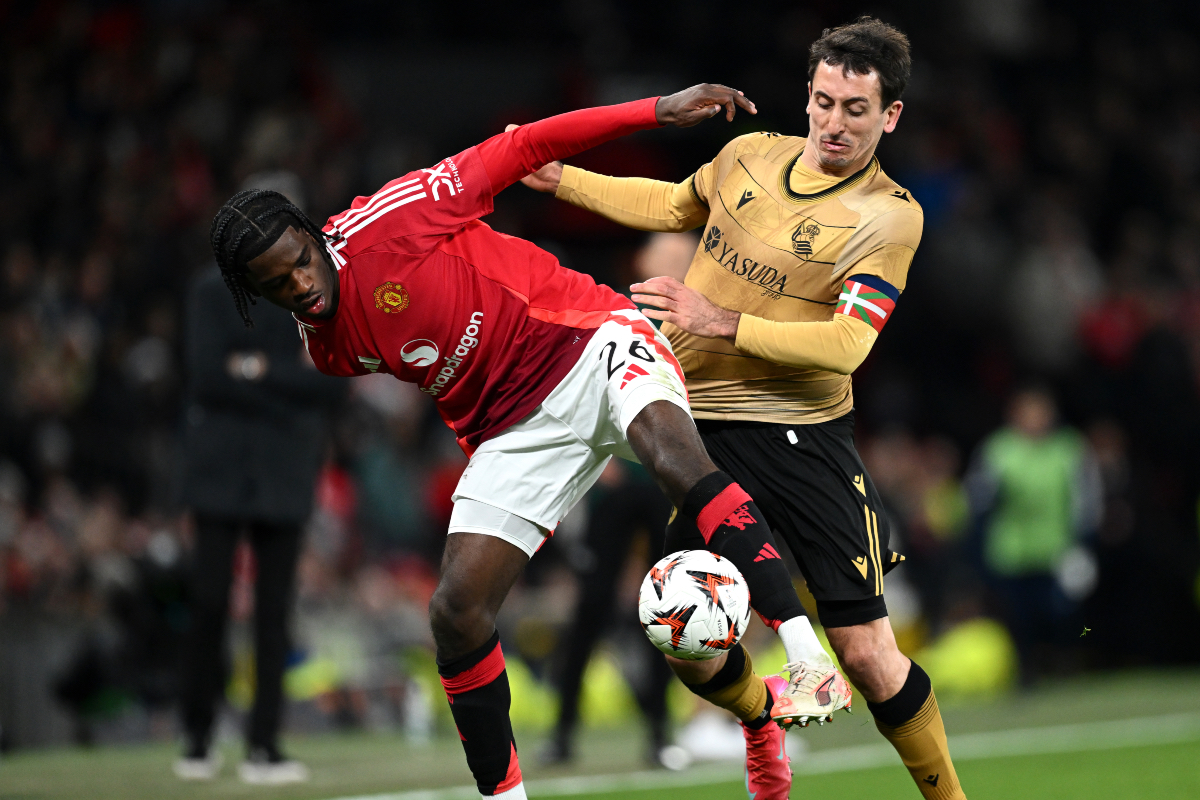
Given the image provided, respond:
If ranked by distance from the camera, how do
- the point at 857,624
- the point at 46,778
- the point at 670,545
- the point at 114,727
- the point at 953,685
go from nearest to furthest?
the point at 857,624 → the point at 670,545 → the point at 46,778 → the point at 114,727 → the point at 953,685

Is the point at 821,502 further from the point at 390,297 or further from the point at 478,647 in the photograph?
the point at 390,297

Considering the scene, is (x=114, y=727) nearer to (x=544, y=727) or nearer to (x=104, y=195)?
(x=544, y=727)

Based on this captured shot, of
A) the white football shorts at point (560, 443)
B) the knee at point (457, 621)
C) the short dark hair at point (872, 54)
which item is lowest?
the knee at point (457, 621)

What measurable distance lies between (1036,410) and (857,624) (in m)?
6.90

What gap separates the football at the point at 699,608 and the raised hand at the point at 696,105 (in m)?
1.36

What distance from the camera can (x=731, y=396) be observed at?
4.84 metres

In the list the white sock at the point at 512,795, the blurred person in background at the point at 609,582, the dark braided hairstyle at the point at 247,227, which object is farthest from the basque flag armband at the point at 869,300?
the blurred person in background at the point at 609,582

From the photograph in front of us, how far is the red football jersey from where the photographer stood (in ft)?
14.5

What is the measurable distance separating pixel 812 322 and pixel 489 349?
3.29 ft

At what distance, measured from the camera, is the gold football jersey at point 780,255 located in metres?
4.51

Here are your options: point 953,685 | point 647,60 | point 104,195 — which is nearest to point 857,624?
point 953,685

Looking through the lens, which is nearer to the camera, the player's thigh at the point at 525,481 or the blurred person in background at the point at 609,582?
the player's thigh at the point at 525,481

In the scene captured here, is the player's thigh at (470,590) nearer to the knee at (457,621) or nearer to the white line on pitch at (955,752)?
the knee at (457,621)

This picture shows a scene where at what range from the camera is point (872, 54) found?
4.43 m
